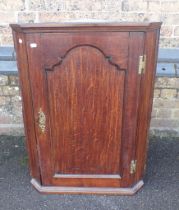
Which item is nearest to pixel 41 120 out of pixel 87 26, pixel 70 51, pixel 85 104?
pixel 85 104

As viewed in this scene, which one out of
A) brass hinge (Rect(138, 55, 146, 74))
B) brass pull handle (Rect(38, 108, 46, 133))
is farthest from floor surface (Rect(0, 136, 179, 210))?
brass hinge (Rect(138, 55, 146, 74))

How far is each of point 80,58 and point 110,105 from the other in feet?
1.19

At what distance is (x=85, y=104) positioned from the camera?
194 cm

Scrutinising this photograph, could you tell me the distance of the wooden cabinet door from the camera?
1751 mm

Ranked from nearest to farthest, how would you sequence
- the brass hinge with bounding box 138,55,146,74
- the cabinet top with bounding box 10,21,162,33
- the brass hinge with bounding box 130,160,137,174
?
the cabinet top with bounding box 10,21,162,33 → the brass hinge with bounding box 138,55,146,74 → the brass hinge with bounding box 130,160,137,174

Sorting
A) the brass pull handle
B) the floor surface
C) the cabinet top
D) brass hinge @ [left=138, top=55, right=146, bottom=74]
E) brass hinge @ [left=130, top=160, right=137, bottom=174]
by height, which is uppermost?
the cabinet top

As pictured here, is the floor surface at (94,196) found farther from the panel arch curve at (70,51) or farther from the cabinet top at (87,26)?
the cabinet top at (87,26)

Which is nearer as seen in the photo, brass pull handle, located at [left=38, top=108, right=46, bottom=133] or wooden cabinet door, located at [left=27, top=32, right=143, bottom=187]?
wooden cabinet door, located at [left=27, top=32, right=143, bottom=187]

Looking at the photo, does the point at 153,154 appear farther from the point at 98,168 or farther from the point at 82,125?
the point at 82,125

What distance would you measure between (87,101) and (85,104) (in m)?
0.02

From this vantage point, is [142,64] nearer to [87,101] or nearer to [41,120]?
[87,101]

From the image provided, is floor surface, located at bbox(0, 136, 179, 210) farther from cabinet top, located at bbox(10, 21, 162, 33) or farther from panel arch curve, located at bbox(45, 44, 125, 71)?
cabinet top, located at bbox(10, 21, 162, 33)

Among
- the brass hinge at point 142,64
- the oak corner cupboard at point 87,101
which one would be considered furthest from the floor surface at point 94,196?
the brass hinge at point 142,64

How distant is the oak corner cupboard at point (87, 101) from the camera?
5.68ft
